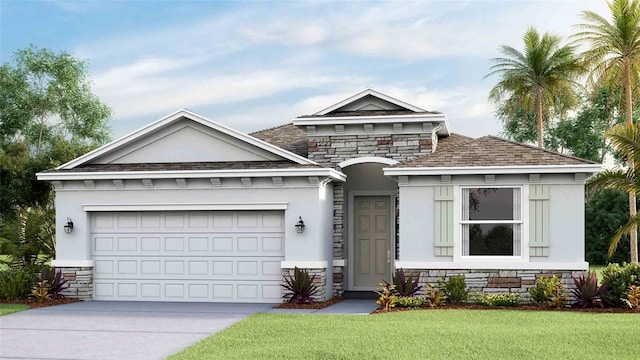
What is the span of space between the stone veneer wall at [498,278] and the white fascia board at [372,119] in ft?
11.9

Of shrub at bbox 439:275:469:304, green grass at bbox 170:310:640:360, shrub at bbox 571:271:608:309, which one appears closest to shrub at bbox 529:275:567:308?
shrub at bbox 571:271:608:309

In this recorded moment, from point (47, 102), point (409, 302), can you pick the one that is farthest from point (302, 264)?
point (47, 102)

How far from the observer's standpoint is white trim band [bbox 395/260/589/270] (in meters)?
15.7

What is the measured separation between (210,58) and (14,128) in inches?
839

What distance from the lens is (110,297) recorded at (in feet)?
57.3

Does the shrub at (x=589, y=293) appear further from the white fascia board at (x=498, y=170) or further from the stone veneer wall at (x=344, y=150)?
the stone veneer wall at (x=344, y=150)

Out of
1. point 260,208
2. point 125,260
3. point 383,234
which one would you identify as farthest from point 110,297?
point 383,234

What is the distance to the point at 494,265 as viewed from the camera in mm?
15953

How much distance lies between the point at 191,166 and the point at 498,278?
24.6ft

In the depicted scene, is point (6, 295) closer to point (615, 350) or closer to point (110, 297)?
point (110, 297)

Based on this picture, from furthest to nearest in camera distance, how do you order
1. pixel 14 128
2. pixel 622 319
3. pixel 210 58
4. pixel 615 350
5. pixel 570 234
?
1. pixel 14 128
2. pixel 210 58
3. pixel 570 234
4. pixel 622 319
5. pixel 615 350

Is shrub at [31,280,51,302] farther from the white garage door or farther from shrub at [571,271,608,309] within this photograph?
shrub at [571,271,608,309]

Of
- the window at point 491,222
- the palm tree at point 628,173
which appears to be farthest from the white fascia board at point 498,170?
the palm tree at point 628,173

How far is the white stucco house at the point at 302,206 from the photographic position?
15883 millimetres
